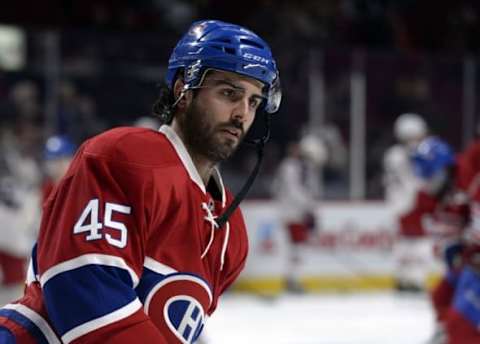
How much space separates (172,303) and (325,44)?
7162mm

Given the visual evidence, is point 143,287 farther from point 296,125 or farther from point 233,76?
point 296,125

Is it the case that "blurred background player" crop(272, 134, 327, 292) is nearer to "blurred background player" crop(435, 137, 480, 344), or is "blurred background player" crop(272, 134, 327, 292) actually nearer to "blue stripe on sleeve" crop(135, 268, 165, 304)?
"blurred background player" crop(435, 137, 480, 344)

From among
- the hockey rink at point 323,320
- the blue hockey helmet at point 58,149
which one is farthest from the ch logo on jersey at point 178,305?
the hockey rink at point 323,320

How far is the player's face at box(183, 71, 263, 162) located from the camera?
1.57m

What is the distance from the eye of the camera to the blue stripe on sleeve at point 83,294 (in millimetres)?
1337

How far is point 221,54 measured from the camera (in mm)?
1552

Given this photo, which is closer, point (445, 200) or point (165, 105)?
point (165, 105)

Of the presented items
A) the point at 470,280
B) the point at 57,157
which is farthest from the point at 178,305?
the point at 57,157

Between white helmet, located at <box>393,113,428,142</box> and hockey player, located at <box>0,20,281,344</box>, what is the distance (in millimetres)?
6338

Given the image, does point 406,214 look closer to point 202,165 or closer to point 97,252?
point 202,165

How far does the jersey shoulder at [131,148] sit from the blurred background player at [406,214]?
648 cm

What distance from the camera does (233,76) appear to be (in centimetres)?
158

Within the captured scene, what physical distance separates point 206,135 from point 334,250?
699 centimetres

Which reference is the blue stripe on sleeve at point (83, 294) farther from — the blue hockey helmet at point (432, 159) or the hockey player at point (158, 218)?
the blue hockey helmet at point (432, 159)
